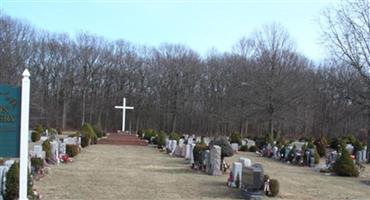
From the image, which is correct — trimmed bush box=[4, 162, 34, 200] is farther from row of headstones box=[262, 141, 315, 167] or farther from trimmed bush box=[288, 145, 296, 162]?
trimmed bush box=[288, 145, 296, 162]

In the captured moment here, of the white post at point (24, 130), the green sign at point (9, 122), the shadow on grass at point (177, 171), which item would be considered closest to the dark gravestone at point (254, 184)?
the shadow on grass at point (177, 171)

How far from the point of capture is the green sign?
8305 mm

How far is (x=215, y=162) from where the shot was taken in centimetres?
1947

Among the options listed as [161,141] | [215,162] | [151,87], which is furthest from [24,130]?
[151,87]

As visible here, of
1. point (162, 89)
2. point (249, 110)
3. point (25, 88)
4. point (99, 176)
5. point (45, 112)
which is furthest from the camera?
point (162, 89)

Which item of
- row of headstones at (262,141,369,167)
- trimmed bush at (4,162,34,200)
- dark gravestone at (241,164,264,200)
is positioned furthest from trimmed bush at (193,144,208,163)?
trimmed bush at (4,162,34,200)

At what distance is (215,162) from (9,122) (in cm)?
1188

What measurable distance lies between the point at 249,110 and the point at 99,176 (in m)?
36.1

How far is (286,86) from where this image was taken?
51.2 m

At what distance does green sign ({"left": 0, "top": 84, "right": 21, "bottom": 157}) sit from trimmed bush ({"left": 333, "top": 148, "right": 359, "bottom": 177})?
54.9 ft

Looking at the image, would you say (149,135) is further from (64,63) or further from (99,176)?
(99,176)

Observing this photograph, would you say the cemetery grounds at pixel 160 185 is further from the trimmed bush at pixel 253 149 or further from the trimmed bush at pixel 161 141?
the trimmed bush at pixel 161 141

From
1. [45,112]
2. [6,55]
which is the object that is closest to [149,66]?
[45,112]

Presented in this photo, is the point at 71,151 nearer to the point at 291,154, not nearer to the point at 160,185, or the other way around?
the point at 291,154
